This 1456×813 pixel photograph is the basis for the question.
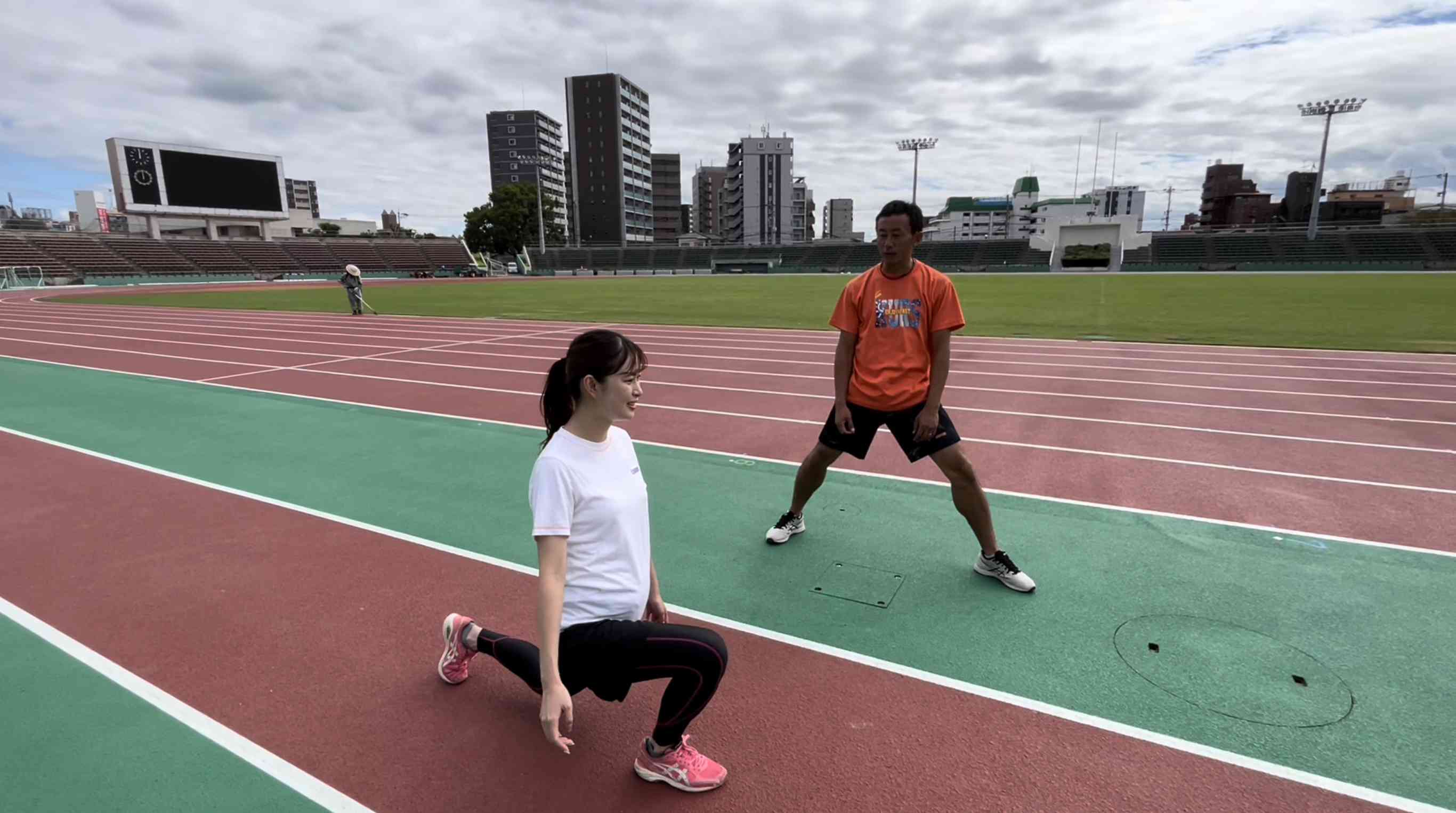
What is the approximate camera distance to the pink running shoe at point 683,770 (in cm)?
235

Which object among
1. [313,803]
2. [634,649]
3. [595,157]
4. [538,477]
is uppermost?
[595,157]

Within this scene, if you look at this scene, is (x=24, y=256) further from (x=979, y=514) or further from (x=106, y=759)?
(x=979, y=514)

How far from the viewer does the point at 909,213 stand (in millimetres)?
3609

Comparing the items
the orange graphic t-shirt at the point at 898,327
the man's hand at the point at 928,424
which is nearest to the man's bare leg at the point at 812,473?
the orange graphic t-shirt at the point at 898,327

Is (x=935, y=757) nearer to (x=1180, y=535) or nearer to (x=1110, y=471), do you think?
(x=1180, y=535)

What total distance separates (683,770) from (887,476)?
11.9ft

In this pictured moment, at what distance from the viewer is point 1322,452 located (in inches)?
242

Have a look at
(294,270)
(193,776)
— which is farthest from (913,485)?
(294,270)

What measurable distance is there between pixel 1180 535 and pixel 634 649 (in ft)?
12.5

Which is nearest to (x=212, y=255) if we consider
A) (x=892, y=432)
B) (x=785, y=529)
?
(x=785, y=529)

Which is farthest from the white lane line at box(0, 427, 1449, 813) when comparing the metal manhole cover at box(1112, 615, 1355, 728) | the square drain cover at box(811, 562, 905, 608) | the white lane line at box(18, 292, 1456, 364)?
the white lane line at box(18, 292, 1456, 364)

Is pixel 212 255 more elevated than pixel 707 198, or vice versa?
pixel 707 198

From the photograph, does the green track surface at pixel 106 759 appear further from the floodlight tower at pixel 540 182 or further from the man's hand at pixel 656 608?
the floodlight tower at pixel 540 182

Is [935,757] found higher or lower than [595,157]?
lower
